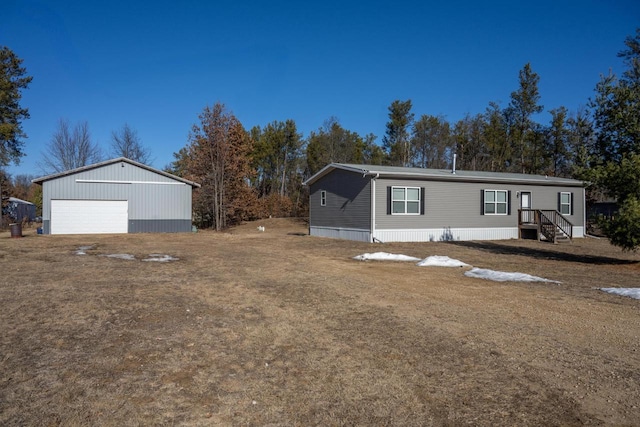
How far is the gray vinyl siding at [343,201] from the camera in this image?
18769 millimetres

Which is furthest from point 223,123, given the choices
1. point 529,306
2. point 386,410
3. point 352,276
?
point 386,410

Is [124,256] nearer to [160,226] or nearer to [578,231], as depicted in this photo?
[160,226]

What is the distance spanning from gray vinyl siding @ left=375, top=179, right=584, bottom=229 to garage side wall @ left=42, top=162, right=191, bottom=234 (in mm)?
12562

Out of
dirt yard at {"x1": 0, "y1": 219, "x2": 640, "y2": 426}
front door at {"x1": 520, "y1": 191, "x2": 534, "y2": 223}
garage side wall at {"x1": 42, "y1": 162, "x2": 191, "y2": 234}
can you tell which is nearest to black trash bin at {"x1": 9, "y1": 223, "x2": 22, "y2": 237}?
garage side wall at {"x1": 42, "y1": 162, "x2": 191, "y2": 234}

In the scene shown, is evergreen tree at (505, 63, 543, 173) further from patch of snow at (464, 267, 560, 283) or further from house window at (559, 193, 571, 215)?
patch of snow at (464, 267, 560, 283)

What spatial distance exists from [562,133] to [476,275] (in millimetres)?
33798

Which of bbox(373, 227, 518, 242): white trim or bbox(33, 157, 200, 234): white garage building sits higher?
bbox(33, 157, 200, 234): white garage building

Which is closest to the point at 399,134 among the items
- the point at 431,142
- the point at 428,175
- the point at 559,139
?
the point at 431,142

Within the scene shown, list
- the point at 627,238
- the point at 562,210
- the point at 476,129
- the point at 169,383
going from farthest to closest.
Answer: the point at 476,129 < the point at 562,210 < the point at 627,238 < the point at 169,383

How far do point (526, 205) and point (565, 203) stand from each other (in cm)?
286

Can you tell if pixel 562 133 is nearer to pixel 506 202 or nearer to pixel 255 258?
pixel 506 202

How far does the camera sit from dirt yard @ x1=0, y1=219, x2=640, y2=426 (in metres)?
3.15

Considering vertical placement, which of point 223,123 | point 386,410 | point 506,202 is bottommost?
point 386,410

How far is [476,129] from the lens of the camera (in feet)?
140
